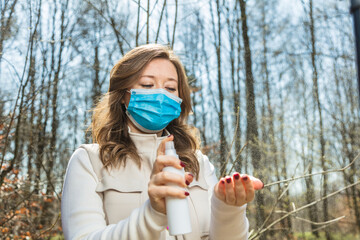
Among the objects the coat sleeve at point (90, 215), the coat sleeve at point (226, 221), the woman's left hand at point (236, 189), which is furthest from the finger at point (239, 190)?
the coat sleeve at point (90, 215)

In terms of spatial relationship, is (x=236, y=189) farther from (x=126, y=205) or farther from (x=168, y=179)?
(x=126, y=205)

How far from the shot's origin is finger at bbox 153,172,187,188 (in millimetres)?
888

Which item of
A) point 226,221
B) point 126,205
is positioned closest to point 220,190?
point 226,221

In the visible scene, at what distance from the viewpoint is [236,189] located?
1056 millimetres

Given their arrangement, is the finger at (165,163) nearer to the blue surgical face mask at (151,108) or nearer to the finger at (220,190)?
the finger at (220,190)

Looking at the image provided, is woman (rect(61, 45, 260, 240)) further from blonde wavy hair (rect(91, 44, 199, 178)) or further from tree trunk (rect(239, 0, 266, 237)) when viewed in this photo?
tree trunk (rect(239, 0, 266, 237))

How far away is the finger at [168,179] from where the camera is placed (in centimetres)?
89

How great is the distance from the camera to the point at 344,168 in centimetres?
256

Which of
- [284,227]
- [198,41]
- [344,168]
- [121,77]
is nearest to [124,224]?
[121,77]

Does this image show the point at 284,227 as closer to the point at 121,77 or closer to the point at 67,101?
the point at 121,77

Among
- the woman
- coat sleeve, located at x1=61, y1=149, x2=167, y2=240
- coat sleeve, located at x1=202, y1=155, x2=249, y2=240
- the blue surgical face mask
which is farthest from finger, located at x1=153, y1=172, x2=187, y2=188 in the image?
the blue surgical face mask

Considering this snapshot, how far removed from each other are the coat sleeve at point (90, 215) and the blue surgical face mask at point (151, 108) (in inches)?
13.2

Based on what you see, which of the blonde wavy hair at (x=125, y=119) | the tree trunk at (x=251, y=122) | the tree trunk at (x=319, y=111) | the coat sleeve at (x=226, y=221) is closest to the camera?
the coat sleeve at (x=226, y=221)

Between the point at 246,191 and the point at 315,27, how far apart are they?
2.36 metres
